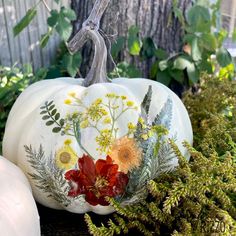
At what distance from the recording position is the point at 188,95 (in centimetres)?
99

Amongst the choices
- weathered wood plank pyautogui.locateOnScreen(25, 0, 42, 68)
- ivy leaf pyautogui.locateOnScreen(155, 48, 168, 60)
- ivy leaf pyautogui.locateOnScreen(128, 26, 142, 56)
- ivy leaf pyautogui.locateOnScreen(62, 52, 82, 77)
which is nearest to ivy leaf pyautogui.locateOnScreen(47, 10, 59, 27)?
ivy leaf pyautogui.locateOnScreen(62, 52, 82, 77)

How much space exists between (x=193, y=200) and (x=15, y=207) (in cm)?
29

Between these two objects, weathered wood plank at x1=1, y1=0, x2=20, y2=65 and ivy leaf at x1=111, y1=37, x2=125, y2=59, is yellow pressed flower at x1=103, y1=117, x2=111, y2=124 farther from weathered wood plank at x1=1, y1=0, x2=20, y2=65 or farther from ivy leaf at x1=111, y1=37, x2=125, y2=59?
weathered wood plank at x1=1, y1=0, x2=20, y2=65

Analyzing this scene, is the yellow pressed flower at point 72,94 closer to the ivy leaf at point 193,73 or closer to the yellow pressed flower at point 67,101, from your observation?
the yellow pressed flower at point 67,101

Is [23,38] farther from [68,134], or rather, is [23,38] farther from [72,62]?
[68,134]

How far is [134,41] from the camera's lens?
1.05m

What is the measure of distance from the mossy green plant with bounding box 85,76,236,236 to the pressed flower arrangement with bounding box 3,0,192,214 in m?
0.04

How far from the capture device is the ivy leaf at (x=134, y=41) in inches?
41.3

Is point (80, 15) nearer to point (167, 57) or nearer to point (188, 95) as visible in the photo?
point (167, 57)

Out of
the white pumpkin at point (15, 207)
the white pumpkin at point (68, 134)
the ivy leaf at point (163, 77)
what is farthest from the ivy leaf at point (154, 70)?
the white pumpkin at point (15, 207)

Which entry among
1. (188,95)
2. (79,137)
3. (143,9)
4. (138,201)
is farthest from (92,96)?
(143,9)

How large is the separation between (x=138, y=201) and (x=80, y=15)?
26.7 inches

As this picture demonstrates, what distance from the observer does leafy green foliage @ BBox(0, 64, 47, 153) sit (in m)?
0.99

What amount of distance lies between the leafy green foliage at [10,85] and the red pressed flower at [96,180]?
39 centimetres
